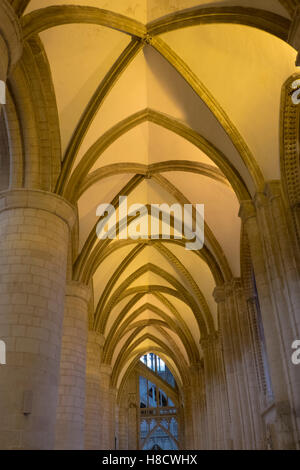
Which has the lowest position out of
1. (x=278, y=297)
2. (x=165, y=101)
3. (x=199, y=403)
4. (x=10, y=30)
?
(x=278, y=297)

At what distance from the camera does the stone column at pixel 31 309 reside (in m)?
7.13

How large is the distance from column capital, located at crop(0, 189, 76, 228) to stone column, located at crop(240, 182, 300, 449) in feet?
12.2

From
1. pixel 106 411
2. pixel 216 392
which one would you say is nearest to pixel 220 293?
pixel 216 392

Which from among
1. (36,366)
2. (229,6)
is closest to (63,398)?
(36,366)

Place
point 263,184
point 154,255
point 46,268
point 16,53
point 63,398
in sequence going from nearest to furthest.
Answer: point 16,53 < point 46,268 < point 263,184 < point 63,398 < point 154,255

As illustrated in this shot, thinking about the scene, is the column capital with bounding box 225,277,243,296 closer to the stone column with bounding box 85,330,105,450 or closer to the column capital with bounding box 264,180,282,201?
the column capital with bounding box 264,180,282,201

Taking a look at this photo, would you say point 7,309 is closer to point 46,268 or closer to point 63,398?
point 46,268

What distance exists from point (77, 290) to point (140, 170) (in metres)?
3.67

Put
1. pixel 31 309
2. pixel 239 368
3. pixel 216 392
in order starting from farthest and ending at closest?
pixel 216 392 < pixel 239 368 < pixel 31 309

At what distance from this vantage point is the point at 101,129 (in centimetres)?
1116

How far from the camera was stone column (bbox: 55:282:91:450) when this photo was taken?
10.4 meters

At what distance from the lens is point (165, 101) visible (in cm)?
1128

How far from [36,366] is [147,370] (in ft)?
80.1

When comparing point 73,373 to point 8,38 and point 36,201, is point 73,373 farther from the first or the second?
point 8,38
